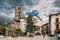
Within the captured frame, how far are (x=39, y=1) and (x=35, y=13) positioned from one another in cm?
23

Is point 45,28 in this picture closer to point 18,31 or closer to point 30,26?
point 30,26

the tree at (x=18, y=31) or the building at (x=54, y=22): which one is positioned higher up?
the building at (x=54, y=22)

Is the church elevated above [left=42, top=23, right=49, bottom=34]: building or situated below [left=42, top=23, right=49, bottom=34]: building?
above

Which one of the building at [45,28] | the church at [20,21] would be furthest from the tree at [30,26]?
the building at [45,28]

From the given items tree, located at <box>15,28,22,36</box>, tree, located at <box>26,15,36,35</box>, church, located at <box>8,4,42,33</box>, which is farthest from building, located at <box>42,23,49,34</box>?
tree, located at <box>15,28,22,36</box>

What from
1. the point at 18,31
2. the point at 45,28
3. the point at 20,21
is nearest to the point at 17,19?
the point at 20,21

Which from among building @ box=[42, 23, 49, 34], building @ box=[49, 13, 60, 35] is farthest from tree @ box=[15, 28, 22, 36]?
building @ box=[49, 13, 60, 35]

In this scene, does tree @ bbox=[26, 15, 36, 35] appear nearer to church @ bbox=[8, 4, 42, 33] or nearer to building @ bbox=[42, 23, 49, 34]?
church @ bbox=[8, 4, 42, 33]

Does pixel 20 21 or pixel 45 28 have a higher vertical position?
pixel 20 21

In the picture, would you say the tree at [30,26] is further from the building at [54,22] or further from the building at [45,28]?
the building at [54,22]

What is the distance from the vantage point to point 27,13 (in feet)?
9.82

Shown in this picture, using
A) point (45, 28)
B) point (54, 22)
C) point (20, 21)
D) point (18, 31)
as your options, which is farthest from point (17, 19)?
point (54, 22)

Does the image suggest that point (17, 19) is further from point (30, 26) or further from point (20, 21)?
point (30, 26)

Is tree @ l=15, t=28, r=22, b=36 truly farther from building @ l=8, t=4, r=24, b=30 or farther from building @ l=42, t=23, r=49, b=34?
building @ l=42, t=23, r=49, b=34
